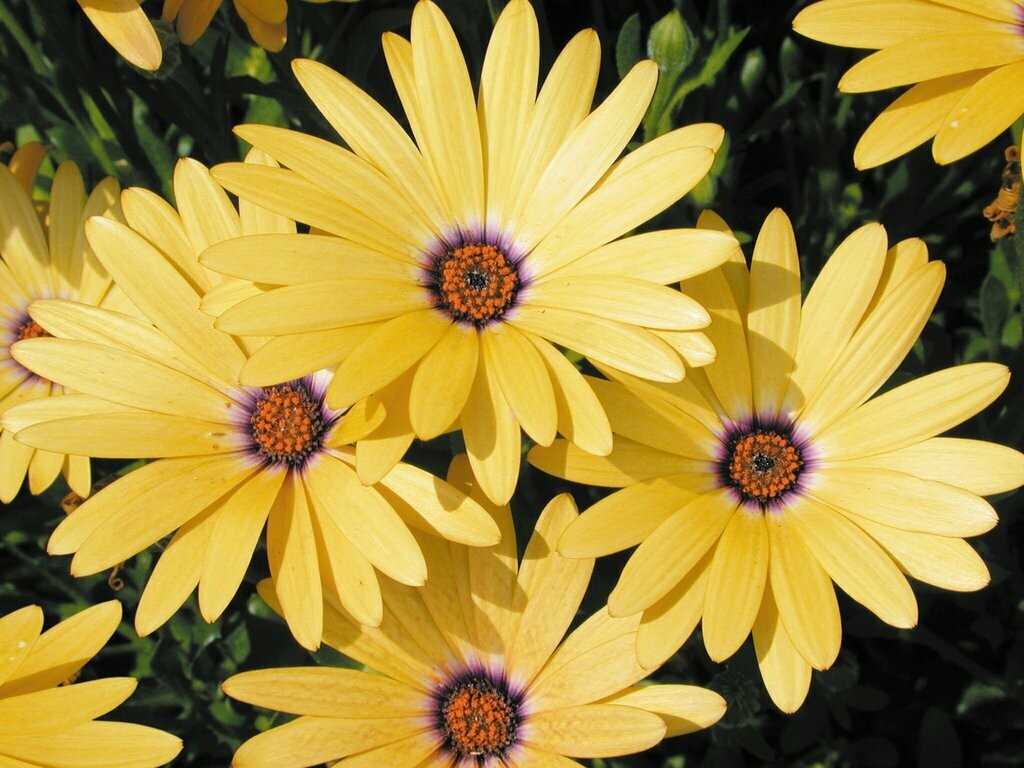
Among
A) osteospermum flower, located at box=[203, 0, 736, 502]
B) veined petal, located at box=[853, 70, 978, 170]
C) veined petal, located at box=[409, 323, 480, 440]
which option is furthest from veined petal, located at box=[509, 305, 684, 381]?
veined petal, located at box=[853, 70, 978, 170]

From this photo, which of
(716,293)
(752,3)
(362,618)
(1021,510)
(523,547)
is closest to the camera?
(362,618)

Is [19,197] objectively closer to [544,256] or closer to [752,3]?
[544,256]

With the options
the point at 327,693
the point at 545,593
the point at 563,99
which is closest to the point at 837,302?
the point at 563,99

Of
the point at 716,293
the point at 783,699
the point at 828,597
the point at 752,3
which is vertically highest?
the point at 752,3

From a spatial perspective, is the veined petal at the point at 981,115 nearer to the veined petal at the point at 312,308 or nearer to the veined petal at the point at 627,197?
the veined petal at the point at 627,197

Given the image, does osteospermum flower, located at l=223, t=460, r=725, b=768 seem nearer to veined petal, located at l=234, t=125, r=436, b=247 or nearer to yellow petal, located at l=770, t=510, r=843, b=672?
yellow petal, located at l=770, t=510, r=843, b=672

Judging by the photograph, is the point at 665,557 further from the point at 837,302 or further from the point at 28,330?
the point at 28,330

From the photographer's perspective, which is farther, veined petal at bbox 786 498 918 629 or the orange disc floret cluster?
the orange disc floret cluster

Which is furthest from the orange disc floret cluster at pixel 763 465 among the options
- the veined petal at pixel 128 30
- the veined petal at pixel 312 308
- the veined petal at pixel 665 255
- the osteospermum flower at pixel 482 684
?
the veined petal at pixel 128 30

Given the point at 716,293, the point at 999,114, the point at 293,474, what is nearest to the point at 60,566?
the point at 293,474
